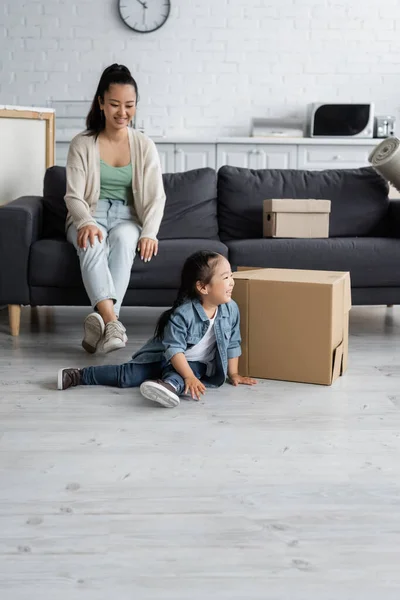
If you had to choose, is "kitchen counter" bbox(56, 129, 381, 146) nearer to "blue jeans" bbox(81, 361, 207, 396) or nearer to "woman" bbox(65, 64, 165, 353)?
"woman" bbox(65, 64, 165, 353)

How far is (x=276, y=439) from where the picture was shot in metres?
1.97

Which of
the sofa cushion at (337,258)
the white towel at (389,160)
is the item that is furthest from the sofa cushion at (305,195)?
the sofa cushion at (337,258)

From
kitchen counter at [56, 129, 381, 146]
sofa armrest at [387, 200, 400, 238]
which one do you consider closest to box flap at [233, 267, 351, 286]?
sofa armrest at [387, 200, 400, 238]

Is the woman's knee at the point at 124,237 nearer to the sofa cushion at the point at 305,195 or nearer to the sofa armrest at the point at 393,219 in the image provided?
the sofa cushion at the point at 305,195

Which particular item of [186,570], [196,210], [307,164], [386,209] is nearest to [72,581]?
[186,570]

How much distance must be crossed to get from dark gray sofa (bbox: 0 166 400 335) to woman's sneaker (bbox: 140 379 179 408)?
94cm

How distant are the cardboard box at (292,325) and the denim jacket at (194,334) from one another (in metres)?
0.08

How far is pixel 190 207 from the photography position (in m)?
3.59

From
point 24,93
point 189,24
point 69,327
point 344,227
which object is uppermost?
point 189,24

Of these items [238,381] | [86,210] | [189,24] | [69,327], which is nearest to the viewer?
[238,381]

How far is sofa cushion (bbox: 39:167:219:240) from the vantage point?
348 centimetres

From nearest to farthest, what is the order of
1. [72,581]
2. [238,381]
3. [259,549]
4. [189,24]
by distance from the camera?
[72,581] < [259,549] < [238,381] < [189,24]

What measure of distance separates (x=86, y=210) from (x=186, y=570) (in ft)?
6.59

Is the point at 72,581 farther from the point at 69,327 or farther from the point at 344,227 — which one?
the point at 344,227
